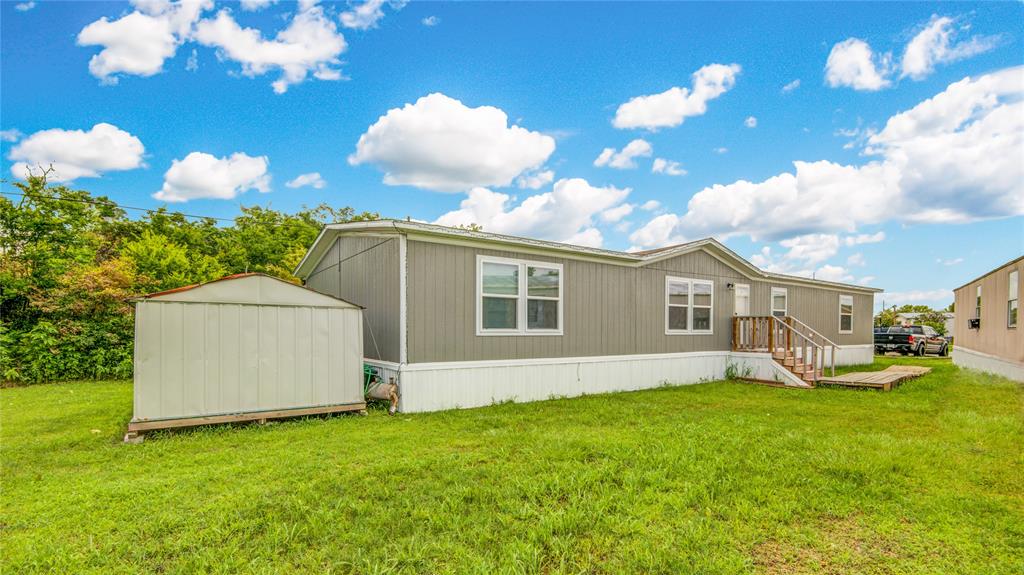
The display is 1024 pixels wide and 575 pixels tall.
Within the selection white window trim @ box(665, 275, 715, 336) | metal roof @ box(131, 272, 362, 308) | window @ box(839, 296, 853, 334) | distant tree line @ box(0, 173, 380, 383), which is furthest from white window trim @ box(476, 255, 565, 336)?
window @ box(839, 296, 853, 334)

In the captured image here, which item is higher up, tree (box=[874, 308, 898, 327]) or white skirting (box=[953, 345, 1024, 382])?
tree (box=[874, 308, 898, 327])

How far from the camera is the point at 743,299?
502 inches

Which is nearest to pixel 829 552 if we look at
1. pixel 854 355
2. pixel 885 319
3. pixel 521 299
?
pixel 521 299

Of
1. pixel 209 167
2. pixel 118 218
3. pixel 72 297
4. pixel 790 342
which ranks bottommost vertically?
pixel 790 342

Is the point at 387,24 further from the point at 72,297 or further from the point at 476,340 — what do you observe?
the point at 72,297

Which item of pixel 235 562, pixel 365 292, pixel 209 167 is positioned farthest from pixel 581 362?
pixel 209 167

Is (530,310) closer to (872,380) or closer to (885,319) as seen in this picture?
(872,380)

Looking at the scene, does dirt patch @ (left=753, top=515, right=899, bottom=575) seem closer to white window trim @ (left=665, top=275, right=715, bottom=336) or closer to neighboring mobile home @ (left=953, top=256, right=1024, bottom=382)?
white window trim @ (left=665, top=275, right=715, bottom=336)

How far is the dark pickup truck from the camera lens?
20062 mm

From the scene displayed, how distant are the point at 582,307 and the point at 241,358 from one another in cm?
581

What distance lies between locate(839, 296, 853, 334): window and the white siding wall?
1559 cm

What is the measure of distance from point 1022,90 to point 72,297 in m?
19.6

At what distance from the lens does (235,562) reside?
2746mm

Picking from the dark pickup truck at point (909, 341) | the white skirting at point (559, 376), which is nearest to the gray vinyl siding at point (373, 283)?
the white skirting at point (559, 376)
